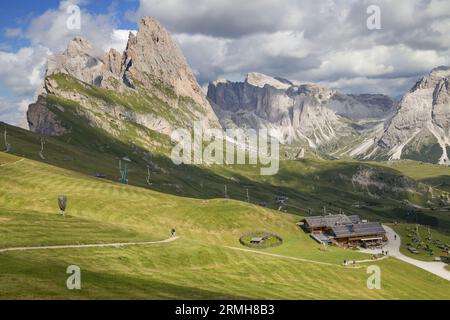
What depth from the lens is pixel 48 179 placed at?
145 m

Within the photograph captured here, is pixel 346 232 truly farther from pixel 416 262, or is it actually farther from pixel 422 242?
pixel 422 242

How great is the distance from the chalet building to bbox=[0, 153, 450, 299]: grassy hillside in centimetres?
818

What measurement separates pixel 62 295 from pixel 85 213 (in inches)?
3369

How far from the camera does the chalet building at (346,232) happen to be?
148m

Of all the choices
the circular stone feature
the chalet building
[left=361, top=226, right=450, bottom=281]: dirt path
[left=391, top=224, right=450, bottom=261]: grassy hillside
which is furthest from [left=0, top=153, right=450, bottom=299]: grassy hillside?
[left=391, top=224, right=450, bottom=261]: grassy hillside

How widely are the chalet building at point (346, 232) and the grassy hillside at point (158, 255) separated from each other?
818 centimetres

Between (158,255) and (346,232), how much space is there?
91.4 meters

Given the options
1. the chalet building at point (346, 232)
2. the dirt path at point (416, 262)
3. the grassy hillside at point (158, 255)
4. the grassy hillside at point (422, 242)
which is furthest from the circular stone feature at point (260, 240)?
the grassy hillside at point (422, 242)

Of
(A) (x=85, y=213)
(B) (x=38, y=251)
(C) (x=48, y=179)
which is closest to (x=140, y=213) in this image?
(A) (x=85, y=213)

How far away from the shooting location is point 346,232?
150 m

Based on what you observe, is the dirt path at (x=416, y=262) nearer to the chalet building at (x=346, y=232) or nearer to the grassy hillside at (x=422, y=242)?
the grassy hillside at (x=422, y=242)

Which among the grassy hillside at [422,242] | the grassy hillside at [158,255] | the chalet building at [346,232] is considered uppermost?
the grassy hillside at [158,255]

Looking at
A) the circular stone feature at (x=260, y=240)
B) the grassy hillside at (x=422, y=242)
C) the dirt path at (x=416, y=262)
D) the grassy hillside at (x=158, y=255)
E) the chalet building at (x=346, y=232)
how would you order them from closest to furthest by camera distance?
the grassy hillside at (x=158, y=255) < the dirt path at (x=416, y=262) < the circular stone feature at (x=260, y=240) < the grassy hillside at (x=422, y=242) < the chalet building at (x=346, y=232)
